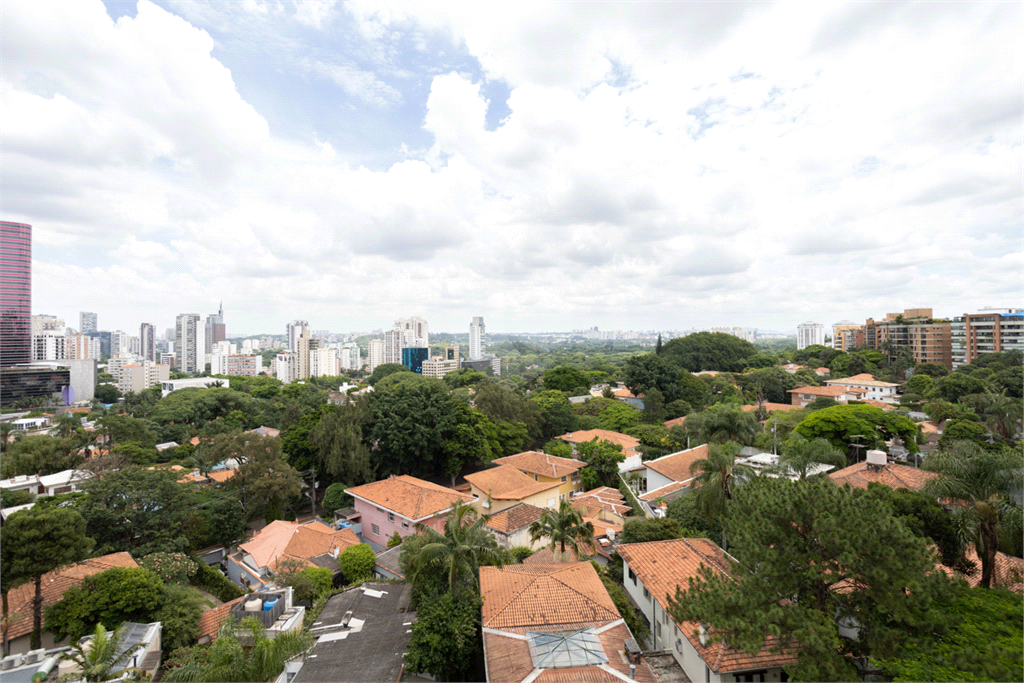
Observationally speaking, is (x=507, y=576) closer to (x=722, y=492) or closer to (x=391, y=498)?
(x=722, y=492)

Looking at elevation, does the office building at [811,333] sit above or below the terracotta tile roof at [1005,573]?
above

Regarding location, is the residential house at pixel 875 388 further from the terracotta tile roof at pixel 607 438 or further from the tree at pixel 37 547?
the tree at pixel 37 547

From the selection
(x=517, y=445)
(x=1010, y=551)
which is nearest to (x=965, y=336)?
(x=517, y=445)

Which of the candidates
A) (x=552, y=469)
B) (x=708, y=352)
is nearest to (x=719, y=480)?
(x=552, y=469)

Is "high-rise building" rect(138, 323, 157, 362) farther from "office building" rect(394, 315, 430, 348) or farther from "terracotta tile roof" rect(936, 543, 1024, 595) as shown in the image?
"terracotta tile roof" rect(936, 543, 1024, 595)

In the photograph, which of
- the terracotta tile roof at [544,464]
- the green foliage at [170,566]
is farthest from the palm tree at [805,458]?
the green foliage at [170,566]

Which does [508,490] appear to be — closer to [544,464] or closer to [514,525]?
[514,525]

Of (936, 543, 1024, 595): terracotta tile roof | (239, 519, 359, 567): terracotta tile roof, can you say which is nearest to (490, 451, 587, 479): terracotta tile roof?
(239, 519, 359, 567): terracotta tile roof
